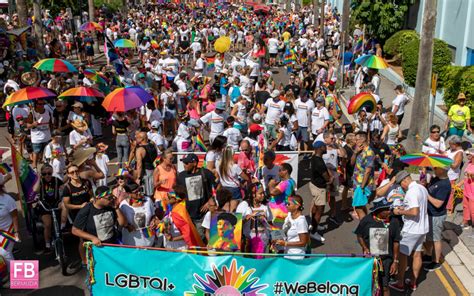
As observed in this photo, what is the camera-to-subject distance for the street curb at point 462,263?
7.93 metres

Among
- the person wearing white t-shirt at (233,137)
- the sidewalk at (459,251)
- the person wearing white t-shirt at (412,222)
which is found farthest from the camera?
the person wearing white t-shirt at (233,137)

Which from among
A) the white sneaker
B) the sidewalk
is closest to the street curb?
the sidewalk

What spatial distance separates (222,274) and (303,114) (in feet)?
22.5

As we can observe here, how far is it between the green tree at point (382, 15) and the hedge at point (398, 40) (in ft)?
2.24

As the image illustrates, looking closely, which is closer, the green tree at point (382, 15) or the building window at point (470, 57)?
the building window at point (470, 57)

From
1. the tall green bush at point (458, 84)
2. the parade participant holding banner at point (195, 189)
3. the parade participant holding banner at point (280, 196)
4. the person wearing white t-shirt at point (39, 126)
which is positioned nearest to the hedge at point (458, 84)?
the tall green bush at point (458, 84)

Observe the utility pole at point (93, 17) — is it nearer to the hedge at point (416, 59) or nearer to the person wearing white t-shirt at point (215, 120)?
the hedge at point (416, 59)

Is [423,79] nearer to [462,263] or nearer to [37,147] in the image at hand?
[462,263]

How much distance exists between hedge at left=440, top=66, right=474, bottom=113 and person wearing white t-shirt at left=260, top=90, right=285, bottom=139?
20.4 ft

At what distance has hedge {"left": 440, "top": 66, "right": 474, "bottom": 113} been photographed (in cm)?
1511

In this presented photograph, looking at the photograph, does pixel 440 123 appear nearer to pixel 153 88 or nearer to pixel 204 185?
pixel 153 88

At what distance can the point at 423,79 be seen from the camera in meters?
13.1

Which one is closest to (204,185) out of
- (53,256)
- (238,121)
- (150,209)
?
(150,209)

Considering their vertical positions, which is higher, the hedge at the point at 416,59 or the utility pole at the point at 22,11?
the utility pole at the point at 22,11
